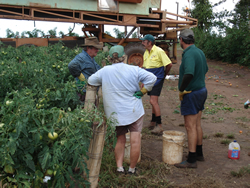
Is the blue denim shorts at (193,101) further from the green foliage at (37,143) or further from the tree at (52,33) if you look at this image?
the tree at (52,33)

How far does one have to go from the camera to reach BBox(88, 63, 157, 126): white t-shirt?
11.4 feet

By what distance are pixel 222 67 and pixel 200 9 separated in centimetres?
1314

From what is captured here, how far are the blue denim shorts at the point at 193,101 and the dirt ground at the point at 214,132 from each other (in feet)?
2.92

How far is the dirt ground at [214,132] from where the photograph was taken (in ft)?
12.5

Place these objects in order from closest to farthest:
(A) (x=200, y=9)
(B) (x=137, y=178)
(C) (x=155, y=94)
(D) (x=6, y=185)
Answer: (D) (x=6, y=185) < (B) (x=137, y=178) < (C) (x=155, y=94) < (A) (x=200, y=9)

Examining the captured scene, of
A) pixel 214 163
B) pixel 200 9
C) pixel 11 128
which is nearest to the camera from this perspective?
pixel 11 128

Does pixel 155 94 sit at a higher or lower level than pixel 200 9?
lower

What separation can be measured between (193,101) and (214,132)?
89.6 inches

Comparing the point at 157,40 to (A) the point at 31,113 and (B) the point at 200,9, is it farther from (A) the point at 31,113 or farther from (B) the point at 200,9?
(B) the point at 200,9

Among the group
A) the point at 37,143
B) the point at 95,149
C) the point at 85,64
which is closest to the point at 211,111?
the point at 85,64

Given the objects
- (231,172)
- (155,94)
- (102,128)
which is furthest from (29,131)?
(155,94)

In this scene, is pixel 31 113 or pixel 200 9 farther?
pixel 200 9

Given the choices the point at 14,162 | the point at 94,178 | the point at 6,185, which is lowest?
the point at 94,178

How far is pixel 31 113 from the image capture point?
223cm
